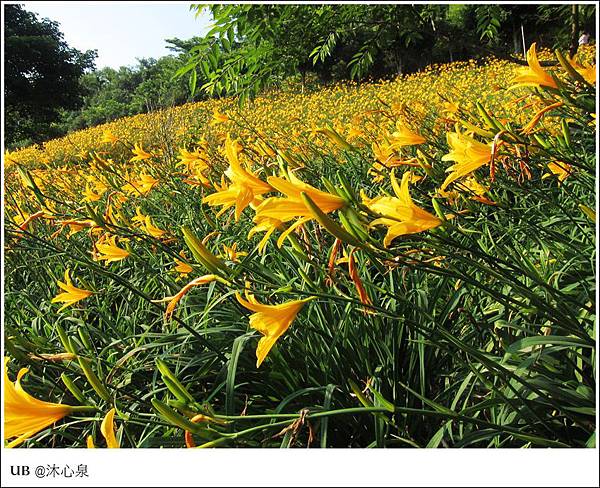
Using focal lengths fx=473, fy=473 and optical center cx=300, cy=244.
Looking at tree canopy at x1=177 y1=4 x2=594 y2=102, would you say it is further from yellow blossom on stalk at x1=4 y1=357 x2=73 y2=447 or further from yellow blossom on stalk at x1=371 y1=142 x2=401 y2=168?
yellow blossom on stalk at x1=4 y1=357 x2=73 y2=447

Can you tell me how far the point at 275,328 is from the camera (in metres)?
0.79

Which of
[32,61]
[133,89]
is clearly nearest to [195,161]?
[32,61]

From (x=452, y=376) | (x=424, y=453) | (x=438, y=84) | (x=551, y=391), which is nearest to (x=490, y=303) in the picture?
(x=452, y=376)

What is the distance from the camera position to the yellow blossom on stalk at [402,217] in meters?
0.76

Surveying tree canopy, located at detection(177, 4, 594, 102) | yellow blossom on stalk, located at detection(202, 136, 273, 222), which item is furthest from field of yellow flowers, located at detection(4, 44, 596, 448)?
tree canopy, located at detection(177, 4, 594, 102)

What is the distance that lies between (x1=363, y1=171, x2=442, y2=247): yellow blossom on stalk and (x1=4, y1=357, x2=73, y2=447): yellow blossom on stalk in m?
0.57

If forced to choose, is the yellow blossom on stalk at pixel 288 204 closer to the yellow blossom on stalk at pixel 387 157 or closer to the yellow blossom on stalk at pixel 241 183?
the yellow blossom on stalk at pixel 241 183

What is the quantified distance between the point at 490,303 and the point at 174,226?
5.24 feet

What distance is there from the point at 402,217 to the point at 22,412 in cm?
67

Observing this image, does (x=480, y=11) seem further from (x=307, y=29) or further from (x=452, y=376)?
(x=452, y=376)

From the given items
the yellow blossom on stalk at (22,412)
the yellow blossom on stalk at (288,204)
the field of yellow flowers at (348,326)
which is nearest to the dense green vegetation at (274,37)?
the field of yellow flowers at (348,326)

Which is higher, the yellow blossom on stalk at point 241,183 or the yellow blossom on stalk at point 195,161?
the yellow blossom on stalk at point 241,183

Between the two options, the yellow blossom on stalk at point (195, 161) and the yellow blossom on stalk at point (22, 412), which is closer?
the yellow blossom on stalk at point (22, 412)

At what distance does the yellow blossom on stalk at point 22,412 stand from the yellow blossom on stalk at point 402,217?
1.86 ft
